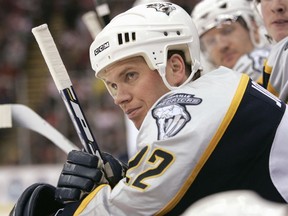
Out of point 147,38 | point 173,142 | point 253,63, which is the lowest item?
point 253,63

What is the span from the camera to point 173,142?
1717 millimetres

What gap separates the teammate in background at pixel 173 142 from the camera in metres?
1.72

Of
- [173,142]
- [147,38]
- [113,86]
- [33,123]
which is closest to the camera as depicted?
[173,142]

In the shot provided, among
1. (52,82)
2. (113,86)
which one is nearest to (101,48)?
(113,86)

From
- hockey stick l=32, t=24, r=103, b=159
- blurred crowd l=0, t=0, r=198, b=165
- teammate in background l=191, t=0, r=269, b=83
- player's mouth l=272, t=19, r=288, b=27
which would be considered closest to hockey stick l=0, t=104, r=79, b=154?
hockey stick l=32, t=24, r=103, b=159

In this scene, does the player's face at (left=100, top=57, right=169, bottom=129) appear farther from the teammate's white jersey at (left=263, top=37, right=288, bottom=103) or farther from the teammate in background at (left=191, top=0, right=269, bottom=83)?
the teammate in background at (left=191, top=0, right=269, bottom=83)

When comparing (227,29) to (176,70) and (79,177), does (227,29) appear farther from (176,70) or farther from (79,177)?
(79,177)

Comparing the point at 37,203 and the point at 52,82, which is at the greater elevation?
the point at 37,203

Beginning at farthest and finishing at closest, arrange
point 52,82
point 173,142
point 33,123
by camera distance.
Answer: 1. point 52,82
2. point 33,123
3. point 173,142

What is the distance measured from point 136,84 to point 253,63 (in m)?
1.50

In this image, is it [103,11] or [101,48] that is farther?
[103,11]

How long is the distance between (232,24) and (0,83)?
179 inches

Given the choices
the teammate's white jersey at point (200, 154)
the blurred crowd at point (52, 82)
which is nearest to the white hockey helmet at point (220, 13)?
the teammate's white jersey at point (200, 154)

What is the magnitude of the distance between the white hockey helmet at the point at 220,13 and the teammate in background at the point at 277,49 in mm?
1057
